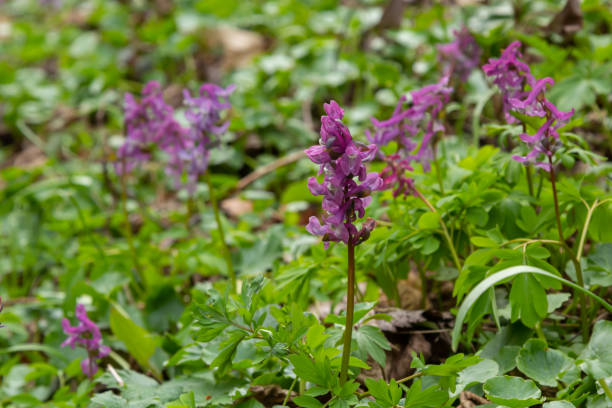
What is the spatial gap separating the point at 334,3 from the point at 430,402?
454 cm

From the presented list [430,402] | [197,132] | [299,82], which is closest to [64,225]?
[197,132]

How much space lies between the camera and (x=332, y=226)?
1.37 m

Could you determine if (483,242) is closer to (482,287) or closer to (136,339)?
(482,287)

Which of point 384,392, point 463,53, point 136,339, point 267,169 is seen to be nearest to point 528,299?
point 384,392

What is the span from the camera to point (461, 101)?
360cm

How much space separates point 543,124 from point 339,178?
64 cm

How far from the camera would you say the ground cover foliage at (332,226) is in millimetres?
1529

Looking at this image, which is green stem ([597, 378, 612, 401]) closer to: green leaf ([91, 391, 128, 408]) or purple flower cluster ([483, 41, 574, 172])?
purple flower cluster ([483, 41, 574, 172])

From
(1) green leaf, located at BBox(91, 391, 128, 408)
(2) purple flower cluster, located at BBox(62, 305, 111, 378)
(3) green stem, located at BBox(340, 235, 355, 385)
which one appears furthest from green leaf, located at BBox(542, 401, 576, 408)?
(2) purple flower cluster, located at BBox(62, 305, 111, 378)

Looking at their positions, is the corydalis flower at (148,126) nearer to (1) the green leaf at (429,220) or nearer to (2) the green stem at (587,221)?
(1) the green leaf at (429,220)

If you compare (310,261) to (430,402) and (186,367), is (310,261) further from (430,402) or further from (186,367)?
(430,402)

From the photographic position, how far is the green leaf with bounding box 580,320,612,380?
4.88 ft

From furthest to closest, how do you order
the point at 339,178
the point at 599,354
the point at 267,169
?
the point at 267,169
the point at 599,354
the point at 339,178

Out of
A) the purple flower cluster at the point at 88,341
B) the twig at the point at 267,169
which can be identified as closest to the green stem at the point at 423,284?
the purple flower cluster at the point at 88,341
